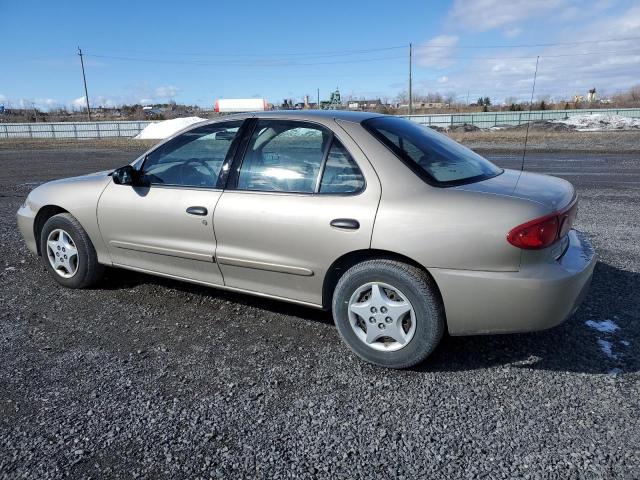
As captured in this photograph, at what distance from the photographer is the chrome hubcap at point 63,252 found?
4.61m

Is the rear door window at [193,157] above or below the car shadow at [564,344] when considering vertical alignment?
above

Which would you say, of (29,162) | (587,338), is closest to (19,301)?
(587,338)

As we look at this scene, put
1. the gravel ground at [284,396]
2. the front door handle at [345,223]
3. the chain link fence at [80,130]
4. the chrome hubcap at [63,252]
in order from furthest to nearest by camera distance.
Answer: the chain link fence at [80,130] → the chrome hubcap at [63,252] → the front door handle at [345,223] → the gravel ground at [284,396]

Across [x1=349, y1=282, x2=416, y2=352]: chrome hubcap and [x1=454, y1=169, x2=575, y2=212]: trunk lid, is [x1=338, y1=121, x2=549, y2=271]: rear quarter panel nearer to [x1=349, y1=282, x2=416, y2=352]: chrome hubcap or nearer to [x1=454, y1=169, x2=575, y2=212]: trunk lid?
[x1=454, y1=169, x2=575, y2=212]: trunk lid

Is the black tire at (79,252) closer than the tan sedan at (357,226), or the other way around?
the tan sedan at (357,226)

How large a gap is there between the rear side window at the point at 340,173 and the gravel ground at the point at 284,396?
1140 millimetres

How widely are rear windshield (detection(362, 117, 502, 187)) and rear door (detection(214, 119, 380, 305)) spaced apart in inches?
11.1

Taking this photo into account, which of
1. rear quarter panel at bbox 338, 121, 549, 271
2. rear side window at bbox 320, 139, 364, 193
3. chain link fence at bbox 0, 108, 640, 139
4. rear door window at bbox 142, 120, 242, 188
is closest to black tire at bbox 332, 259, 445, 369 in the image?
rear quarter panel at bbox 338, 121, 549, 271

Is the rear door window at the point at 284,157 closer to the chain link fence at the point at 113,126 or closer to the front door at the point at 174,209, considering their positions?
the front door at the point at 174,209

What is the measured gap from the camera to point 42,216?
481 cm

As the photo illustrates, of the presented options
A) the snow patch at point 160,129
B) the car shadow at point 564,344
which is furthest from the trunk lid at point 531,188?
the snow patch at point 160,129

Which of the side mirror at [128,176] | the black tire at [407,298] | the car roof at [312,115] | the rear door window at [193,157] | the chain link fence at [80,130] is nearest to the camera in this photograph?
the black tire at [407,298]

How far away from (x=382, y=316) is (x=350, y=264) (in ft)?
1.33

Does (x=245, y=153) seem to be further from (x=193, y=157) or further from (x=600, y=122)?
(x=600, y=122)
